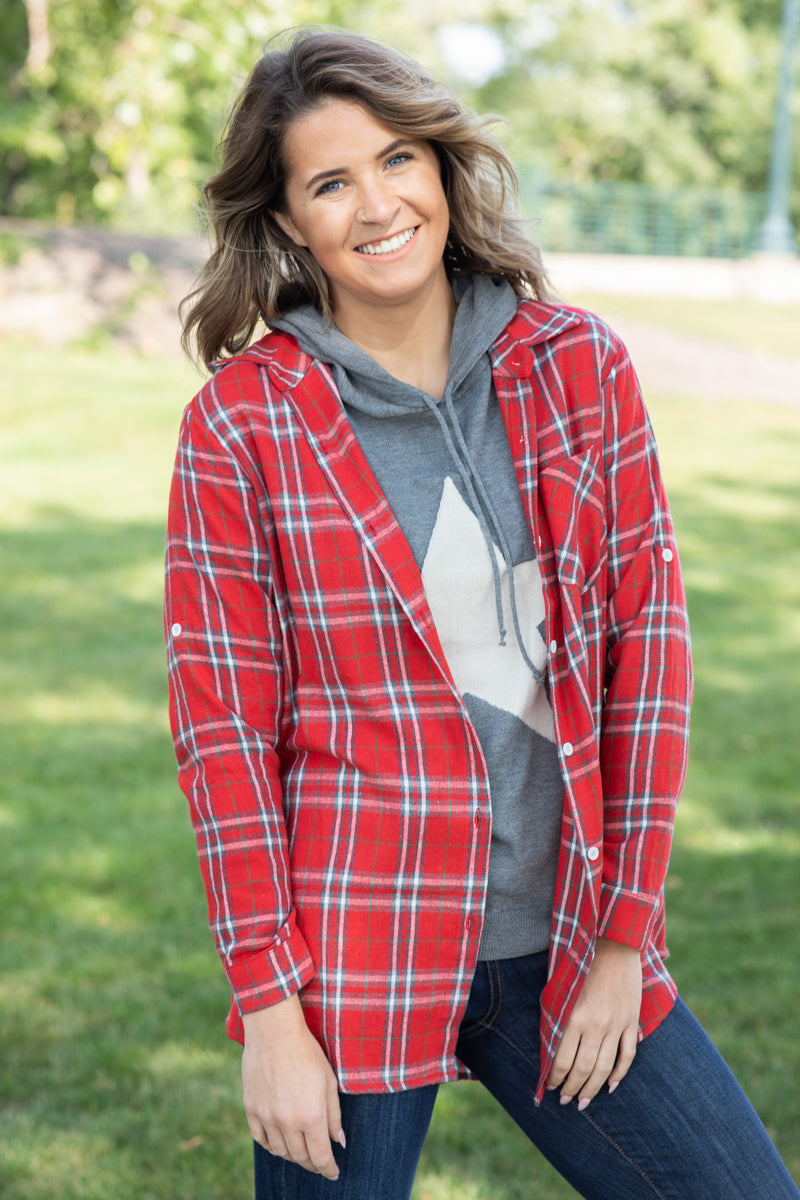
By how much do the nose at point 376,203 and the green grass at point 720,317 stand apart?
41.7ft

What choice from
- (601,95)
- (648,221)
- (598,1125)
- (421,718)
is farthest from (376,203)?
(601,95)

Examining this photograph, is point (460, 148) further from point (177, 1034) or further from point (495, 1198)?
point (177, 1034)

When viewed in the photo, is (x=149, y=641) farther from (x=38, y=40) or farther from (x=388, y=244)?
(x=38, y=40)

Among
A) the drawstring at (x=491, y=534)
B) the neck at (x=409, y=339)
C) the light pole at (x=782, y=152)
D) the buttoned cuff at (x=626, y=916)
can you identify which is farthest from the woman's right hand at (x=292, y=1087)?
the light pole at (x=782, y=152)

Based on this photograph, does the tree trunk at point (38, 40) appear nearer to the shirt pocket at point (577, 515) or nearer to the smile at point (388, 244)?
the smile at point (388, 244)

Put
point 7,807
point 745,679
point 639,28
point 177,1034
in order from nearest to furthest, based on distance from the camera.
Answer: point 177,1034 → point 7,807 → point 745,679 → point 639,28

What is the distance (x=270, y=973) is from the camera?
171 cm

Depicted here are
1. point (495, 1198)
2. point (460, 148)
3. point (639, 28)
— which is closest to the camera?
point (460, 148)

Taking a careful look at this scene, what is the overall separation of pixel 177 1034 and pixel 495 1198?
1.03 meters

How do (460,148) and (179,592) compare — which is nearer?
(179,592)

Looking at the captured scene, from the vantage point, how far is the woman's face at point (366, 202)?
1.85 metres

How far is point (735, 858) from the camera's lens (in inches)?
177

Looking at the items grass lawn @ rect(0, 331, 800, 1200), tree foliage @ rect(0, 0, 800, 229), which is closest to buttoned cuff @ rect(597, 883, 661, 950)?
grass lawn @ rect(0, 331, 800, 1200)

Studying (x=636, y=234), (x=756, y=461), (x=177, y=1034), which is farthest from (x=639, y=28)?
(x=177, y=1034)
